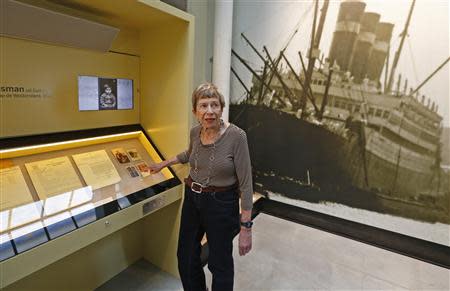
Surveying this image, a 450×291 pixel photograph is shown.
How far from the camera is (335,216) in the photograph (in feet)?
9.85

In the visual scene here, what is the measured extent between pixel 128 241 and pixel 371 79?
106 inches

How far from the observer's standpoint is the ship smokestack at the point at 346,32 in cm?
262

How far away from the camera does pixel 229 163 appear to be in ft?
4.65

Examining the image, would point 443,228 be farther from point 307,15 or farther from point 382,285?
point 307,15

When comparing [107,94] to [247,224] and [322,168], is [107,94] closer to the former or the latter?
[247,224]

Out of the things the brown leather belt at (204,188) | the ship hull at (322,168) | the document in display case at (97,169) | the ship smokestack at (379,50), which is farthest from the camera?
the ship hull at (322,168)

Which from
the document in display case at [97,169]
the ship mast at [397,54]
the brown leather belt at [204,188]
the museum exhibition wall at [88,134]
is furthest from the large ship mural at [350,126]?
the document in display case at [97,169]

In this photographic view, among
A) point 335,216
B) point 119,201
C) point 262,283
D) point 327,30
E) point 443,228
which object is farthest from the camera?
point 335,216

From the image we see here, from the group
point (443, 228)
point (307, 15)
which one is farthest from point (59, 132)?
point (443, 228)

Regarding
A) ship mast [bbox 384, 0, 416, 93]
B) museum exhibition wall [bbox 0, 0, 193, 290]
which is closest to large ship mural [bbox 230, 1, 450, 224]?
ship mast [bbox 384, 0, 416, 93]

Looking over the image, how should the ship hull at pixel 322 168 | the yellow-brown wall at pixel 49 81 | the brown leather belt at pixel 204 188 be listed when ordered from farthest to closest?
1. the ship hull at pixel 322 168
2. the brown leather belt at pixel 204 188
3. the yellow-brown wall at pixel 49 81

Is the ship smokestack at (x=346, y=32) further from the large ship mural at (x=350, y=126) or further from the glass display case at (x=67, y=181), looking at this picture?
the glass display case at (x=67, y=181)

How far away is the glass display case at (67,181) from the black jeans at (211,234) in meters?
0.34

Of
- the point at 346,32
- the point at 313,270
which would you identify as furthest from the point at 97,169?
the point at 346,32
